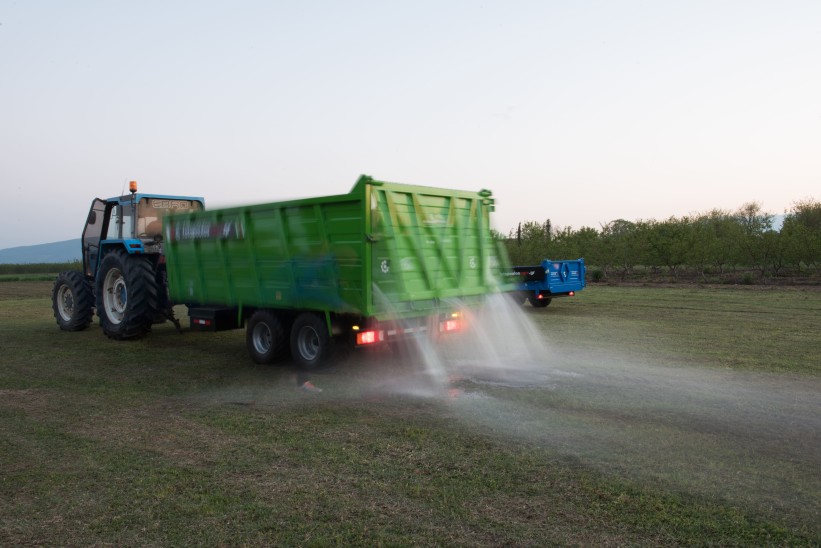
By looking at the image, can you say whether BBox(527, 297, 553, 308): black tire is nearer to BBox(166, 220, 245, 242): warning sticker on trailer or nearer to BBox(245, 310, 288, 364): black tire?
BBox(245, 310, 288, 364): black tire

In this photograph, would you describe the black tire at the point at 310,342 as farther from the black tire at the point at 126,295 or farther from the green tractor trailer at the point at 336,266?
the black tire at the point at 126,295

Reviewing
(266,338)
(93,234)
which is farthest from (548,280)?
(93,234)

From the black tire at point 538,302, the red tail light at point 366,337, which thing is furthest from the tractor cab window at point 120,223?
the black tire at point 538,302

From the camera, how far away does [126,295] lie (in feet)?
38.5

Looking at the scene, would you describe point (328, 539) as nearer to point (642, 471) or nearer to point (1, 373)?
point (642, 471)

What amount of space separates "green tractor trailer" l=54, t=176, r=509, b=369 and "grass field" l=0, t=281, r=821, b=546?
63 cm

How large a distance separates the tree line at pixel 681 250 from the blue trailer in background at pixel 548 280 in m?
15.9

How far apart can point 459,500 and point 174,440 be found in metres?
2.87

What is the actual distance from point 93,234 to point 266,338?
19.3 ft

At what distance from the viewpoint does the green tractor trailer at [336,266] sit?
26.2ft

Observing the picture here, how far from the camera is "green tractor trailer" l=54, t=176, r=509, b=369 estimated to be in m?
7.99

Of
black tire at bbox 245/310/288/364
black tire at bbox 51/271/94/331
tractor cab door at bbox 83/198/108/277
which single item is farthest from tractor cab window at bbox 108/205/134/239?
black tire at bbox 245/310/288/364

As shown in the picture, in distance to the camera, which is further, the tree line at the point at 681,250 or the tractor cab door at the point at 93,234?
the tree line at the point at 681,250

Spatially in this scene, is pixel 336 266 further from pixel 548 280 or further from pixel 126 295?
pixel 548 280
